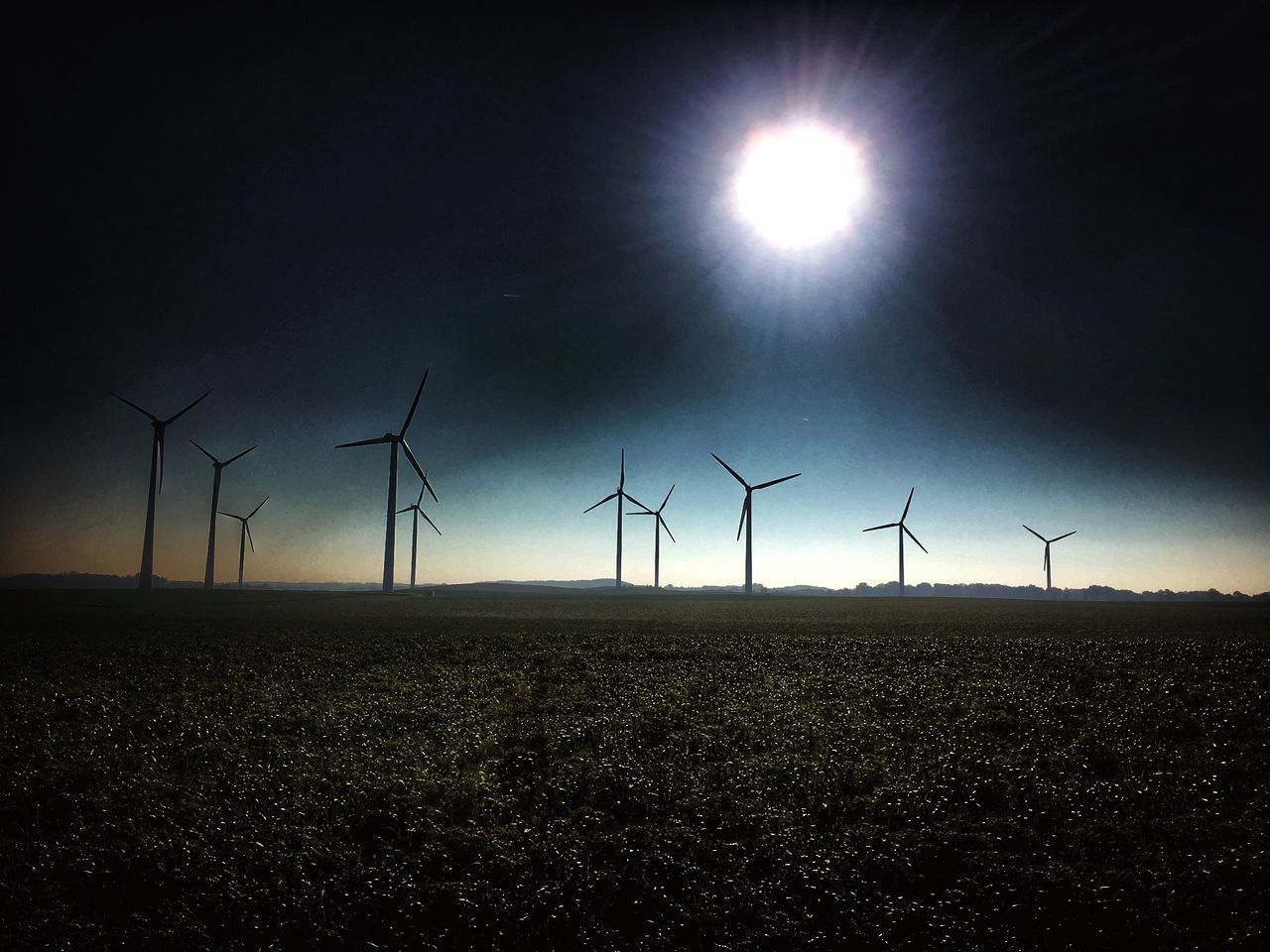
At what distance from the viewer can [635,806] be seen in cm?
1554

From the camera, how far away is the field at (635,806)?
11695 millimetres

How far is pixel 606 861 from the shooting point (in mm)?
13438

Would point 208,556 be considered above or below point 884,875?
above

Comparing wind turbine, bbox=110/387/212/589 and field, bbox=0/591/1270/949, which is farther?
wind turbine, bbox=110/387/212/589

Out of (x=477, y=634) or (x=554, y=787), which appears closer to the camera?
(x=554, y=787)

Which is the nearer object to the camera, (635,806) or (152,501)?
(635,806)

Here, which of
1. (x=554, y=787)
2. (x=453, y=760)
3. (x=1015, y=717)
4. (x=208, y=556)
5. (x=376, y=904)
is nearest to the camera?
(x=376, y=904)

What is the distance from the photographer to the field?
1170 centimetres

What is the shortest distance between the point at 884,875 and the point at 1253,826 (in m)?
8.21

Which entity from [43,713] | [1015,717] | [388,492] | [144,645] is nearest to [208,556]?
[388,492]

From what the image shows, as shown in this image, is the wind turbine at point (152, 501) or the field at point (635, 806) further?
the wind turbine at point (152, 501)

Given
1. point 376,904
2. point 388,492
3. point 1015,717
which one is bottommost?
point 376,904

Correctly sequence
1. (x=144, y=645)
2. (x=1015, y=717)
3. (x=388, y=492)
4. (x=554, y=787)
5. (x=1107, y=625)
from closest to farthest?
(x=554, y=787)
(x=1015, y=717)
(x=144, y=645)
(x=1107, y=625)
(x=388, y=492)

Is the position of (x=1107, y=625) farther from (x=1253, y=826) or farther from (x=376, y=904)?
(x=376, y=904)
